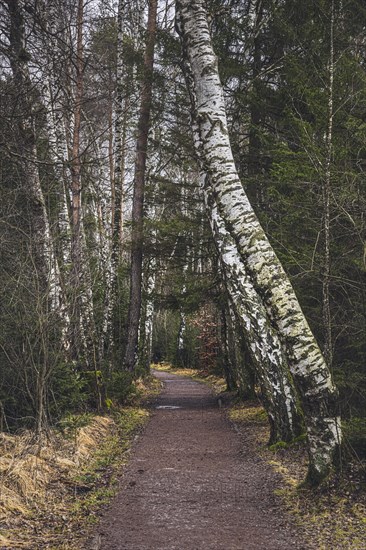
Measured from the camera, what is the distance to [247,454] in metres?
8.39

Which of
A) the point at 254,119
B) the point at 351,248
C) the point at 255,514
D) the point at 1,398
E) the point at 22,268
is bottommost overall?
the point at 255,514

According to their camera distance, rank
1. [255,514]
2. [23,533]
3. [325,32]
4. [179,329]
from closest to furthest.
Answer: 1. [23,533]
2. [255,514]
3. [325,32]
4. [179,329]

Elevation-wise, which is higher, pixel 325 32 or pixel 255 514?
pixel 325 32

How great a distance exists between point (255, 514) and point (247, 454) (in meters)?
3.07

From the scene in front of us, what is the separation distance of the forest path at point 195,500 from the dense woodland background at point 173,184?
4.42 ft

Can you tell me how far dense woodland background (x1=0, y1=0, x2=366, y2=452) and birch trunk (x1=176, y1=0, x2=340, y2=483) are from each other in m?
0.52

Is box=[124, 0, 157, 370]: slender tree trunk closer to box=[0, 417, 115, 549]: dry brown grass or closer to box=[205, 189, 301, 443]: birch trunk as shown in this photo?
box=[0, 417, 115, 549]: dry brown grass

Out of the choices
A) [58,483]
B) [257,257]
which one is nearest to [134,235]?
[257,257]

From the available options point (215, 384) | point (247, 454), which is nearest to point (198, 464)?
point (247, 454)

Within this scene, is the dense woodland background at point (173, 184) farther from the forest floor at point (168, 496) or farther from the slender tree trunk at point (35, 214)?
the forest floor at point (168, 496)

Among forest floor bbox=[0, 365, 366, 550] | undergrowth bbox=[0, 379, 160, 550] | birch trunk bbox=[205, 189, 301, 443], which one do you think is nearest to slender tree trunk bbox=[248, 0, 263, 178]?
birch trunk bbox=[205, 189, 301, 443]

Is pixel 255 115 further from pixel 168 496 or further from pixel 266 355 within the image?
pixel 168 496

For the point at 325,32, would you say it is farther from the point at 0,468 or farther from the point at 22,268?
the point at 0,468

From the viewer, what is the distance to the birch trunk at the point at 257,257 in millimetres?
5527
